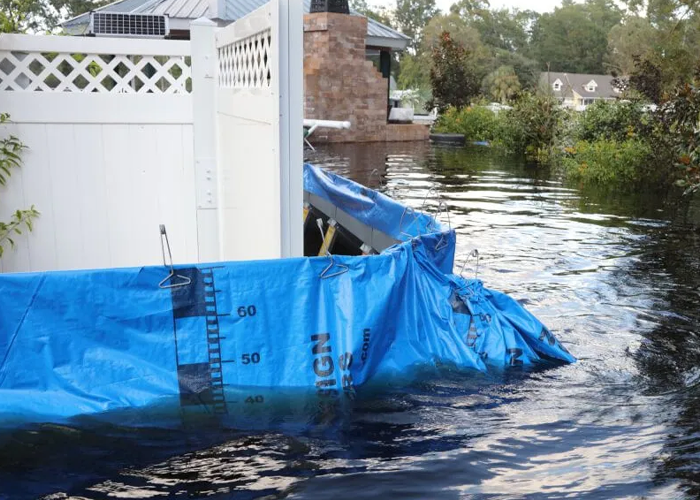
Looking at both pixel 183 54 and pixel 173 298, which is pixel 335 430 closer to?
pixel 173 298

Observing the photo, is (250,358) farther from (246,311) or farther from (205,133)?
(205,133)

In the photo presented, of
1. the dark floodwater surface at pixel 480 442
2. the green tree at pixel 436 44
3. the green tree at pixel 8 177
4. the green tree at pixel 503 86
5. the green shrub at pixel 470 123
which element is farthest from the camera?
the green tree at pixel 436 44

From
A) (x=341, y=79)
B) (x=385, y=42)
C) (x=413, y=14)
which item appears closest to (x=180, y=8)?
(x=341, y=79)

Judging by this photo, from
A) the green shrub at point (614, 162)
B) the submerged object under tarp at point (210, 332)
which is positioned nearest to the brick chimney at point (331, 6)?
the green shrub at point (614, 162)

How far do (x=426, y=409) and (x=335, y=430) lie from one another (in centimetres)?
64

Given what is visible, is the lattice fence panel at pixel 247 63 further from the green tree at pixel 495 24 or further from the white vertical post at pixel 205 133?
the green tree at pixel 495 24

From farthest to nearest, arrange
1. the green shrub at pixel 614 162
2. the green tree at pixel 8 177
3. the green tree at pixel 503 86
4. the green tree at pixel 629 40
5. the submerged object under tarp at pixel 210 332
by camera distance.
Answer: the green tree at pixel 629 40 → the green tree at pixel 503 86 → the green shrub at pixel 614 162 → the green tree at pixel 8 177 → the submerged object under tarp at pixel 210 332

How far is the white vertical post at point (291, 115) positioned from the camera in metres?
4.16

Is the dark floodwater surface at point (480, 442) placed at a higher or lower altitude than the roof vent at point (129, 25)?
lower

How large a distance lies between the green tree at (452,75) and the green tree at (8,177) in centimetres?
2692

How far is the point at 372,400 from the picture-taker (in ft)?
15.0

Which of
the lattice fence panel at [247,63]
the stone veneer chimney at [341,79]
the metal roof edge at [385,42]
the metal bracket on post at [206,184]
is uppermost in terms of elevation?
the metal roof edge at [385,42]

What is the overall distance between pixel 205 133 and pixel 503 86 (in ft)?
129

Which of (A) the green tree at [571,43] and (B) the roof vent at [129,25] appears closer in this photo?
(B) the roof vent at [129,25]
